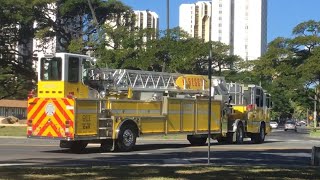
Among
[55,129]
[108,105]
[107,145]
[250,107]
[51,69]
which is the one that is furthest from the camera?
[250,107]

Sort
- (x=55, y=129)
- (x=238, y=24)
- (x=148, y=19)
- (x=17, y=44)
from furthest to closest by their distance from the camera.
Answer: (x=148, y=19) < (x=238, y=24) < (x=17, y=44) < (x=55, y=129)

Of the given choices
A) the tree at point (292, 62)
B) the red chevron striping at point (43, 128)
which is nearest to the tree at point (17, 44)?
the tree at point (292, 62)

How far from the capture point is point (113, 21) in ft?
205

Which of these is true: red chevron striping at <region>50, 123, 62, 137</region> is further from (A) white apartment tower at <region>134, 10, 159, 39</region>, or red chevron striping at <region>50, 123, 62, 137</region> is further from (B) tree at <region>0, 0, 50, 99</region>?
(A) white apartment tower at <region>134, 10, 159, 39</region>

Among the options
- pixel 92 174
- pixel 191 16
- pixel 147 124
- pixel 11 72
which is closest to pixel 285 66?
pixel 191 16

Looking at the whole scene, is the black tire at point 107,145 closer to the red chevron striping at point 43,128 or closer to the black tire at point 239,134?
the red chevron striping at point 43,128

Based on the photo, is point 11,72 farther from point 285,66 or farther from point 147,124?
point 147,124

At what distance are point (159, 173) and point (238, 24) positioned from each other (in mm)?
62661

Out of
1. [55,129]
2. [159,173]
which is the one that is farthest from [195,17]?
[159,173]

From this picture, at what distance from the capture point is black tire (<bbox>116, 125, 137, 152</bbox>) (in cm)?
2106

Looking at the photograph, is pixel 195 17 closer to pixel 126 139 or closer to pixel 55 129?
pixel 126 139

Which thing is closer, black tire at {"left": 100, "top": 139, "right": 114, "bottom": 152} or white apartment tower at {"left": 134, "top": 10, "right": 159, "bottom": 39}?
black tire at {"left": 100, "top": 139, "right": 114, "bottom": 152}

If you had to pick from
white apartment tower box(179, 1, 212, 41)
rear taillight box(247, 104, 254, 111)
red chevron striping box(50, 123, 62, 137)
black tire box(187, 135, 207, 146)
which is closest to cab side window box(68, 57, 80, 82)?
red chevron striping box(50, 123, 62, 137)

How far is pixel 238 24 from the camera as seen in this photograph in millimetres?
73250
